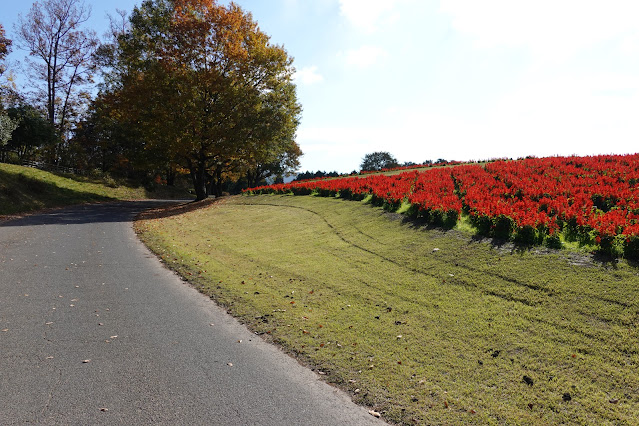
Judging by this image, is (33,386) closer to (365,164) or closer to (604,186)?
(604,186)

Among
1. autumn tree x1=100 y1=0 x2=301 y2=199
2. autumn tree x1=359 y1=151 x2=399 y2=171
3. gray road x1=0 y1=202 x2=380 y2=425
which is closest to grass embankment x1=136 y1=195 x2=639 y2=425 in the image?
gray road x1=0 y1=202 x2=380 y2=425

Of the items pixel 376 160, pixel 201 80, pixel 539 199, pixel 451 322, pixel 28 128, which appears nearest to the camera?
pixel 451 322

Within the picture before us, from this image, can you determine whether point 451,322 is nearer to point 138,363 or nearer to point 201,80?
point 138,363

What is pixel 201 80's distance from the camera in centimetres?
2375

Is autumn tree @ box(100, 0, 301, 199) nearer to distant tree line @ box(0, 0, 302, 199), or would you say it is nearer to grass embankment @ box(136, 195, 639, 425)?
distant tree line @ box(0, 0, 302, 199)

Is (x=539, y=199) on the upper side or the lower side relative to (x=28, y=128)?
lower

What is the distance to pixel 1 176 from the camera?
21516mm

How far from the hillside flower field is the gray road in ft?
18.1

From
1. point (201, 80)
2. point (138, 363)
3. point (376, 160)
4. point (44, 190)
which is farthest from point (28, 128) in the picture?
point (376, 160)

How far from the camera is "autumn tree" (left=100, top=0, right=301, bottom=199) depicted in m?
23.6

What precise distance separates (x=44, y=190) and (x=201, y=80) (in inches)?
520

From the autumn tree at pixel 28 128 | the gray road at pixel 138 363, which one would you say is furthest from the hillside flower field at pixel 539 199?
the autumn tree at pixel 28 128

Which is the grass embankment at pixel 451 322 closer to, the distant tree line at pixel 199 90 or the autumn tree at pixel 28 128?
the distant tree line at pixel 199 90

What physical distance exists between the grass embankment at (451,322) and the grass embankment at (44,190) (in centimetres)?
1759
